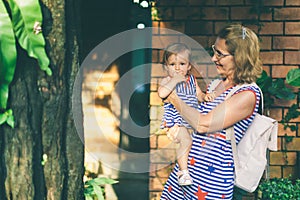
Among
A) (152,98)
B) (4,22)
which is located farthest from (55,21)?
(152,98)

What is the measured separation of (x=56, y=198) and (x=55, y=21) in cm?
97

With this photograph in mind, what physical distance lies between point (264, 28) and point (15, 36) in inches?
103

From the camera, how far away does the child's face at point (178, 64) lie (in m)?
3.53

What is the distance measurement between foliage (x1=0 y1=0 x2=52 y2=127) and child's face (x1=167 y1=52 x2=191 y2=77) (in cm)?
86

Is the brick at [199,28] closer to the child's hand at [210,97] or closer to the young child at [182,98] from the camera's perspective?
the young child at [182,98]

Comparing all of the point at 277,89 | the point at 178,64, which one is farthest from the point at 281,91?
the point at 178,64

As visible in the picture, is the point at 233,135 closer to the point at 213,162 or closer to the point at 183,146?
the point at 213,162

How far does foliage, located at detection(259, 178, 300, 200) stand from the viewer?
4508 mm

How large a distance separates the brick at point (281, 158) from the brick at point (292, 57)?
0.79 m

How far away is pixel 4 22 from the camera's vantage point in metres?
2.86

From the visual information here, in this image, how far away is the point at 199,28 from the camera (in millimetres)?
4977

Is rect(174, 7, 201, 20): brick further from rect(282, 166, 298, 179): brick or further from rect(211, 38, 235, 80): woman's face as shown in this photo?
rect(211, 38, 235, 80): woman's face

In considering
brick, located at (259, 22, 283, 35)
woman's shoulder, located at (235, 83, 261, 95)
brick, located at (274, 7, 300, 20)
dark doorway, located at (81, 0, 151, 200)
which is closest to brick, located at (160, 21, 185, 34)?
brick, located at (259, 22, 283, 35)

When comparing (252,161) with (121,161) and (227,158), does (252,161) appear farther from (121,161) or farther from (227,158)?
(121,161)
